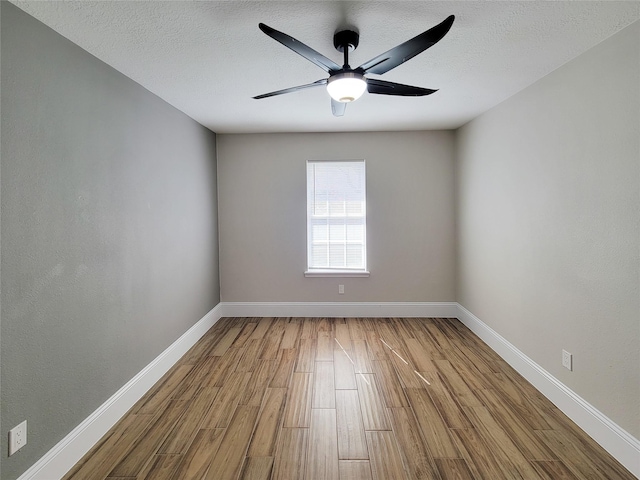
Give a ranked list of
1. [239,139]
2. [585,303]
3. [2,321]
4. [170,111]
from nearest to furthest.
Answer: [2,321], [585,303], [170,111], [239,139]

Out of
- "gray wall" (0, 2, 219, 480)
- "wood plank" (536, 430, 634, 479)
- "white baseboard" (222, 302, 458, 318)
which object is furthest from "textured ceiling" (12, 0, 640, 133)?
"white baseboard" (222, 302, 458, 318)

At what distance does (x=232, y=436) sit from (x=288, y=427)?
0.35 meters

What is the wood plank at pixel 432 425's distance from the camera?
→ 191 centimetres

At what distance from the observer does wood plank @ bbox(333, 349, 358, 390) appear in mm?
2658

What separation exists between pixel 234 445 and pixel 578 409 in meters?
2.18

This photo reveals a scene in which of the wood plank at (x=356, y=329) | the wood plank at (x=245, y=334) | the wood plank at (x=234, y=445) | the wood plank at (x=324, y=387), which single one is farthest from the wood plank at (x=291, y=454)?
the wood plank at (x=356, y=329)

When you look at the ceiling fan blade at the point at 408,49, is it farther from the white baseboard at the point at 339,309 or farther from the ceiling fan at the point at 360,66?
the white baseboard at the point at 339,309

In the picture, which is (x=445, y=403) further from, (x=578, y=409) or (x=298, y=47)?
(x=298, y=47)

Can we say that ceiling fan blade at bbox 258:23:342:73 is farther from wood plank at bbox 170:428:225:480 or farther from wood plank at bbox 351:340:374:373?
wood plank at bbox 351:340:374:373

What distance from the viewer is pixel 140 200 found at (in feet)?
8.57

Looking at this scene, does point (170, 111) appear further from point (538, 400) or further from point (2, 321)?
point (538, 400)

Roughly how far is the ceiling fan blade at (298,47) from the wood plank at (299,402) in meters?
2.17

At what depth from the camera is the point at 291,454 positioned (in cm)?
190

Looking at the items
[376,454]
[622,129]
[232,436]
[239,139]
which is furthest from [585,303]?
[239,139]
